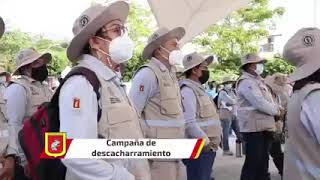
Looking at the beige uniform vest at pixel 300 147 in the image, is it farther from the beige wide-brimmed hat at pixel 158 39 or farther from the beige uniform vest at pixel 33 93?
the beige uniform vest at pixel 33 93

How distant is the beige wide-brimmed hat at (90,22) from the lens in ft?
8.64

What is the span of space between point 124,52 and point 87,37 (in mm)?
223

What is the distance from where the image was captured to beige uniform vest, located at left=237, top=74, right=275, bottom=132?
252 inches

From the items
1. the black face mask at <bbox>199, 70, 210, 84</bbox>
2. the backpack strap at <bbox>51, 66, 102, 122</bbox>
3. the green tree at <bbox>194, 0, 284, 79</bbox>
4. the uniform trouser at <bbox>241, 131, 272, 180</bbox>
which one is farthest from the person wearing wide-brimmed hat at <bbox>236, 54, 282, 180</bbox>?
the green tree at <bbox>194, 0, 284, 79</bbox>

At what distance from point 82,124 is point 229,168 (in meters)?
7.31

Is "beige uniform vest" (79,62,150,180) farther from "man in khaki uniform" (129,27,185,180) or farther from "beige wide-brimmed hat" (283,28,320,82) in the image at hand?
"man in khaki uniform" (129,27,185,180)

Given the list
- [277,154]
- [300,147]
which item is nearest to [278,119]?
[277,154]

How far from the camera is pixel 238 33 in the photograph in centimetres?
2305

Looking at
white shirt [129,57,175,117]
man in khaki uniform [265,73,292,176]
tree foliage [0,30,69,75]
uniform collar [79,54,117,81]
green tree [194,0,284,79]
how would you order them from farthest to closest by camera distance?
tree foliage [0,30,69,75]
green tree [194,0,284,79]
man in khaki uniform [265,73,292,176]
white shirt [129,57,175,117]
uniform collar [79,54,117,81]

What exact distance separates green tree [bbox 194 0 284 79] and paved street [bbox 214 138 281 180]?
12512 mm

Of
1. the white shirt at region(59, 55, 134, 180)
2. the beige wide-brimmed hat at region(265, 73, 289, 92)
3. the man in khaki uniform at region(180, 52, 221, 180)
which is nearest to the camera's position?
the white shirt at region(59, 55, 134, 180)

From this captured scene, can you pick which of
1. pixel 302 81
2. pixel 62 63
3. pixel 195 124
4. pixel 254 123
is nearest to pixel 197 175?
pixel 195 124

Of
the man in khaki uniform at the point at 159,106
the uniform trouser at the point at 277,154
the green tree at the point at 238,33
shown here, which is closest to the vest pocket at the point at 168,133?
the man in khaki uniform at the point at 159,106

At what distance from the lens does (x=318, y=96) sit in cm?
287
